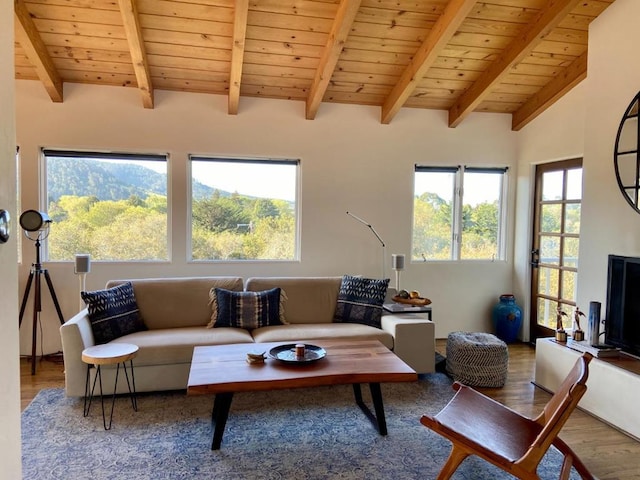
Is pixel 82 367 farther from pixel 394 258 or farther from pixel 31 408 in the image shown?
pixel 394 258

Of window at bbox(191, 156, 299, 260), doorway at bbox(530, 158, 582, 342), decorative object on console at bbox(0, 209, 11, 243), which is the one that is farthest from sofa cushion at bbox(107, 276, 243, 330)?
doorway at bbox(530, 158, 582, 342)

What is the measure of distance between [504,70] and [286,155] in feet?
7.02

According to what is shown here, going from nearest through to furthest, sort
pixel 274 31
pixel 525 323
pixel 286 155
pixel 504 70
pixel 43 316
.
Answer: pixel 274 31
pixel 504 70
pixel 43 316
pixel 286 155
pixel 525 323

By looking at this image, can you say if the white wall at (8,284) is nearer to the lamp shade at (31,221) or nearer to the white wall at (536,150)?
the lamp shade at (31,221)

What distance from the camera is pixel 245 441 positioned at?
2.46m

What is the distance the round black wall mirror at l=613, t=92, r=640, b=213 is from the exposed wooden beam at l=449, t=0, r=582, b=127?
80 cm

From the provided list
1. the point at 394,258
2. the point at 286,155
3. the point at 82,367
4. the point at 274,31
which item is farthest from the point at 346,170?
the point at 82,367

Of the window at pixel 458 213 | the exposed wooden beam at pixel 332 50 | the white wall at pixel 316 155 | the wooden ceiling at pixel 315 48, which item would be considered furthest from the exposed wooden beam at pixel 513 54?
the exposed wooden beam at pixel 332 50

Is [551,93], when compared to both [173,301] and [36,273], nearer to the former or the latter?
[173,301]

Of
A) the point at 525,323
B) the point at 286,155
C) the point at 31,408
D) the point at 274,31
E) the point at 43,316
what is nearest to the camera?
the point at 31,408

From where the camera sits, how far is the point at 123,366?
2.95 meters

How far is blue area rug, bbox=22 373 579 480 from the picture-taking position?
217 centimetres

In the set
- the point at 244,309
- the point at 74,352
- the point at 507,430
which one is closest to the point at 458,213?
the point at 244,309

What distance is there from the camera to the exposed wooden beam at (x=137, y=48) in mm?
2861
